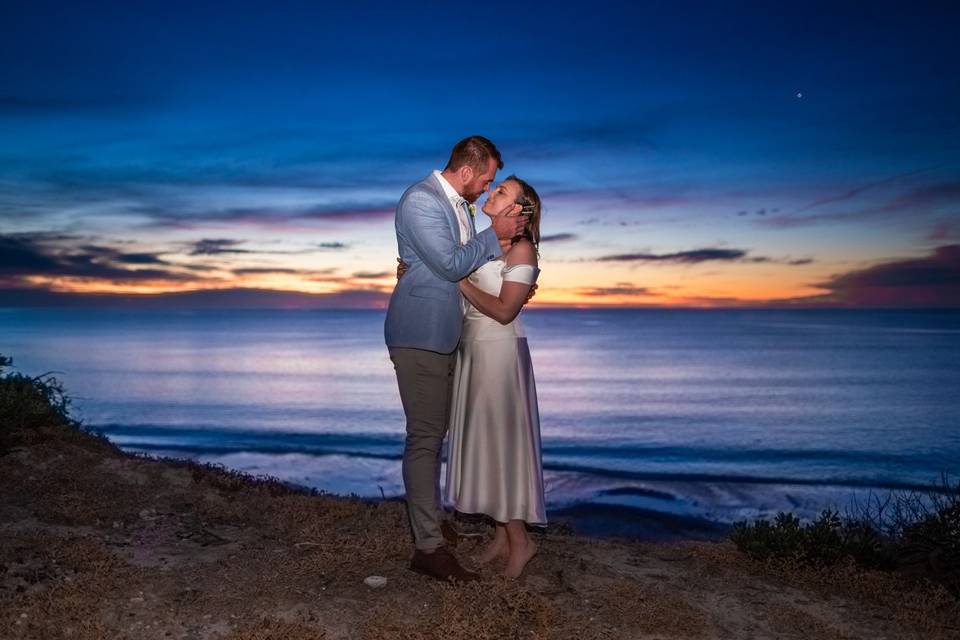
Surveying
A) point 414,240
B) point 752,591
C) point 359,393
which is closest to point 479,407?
point 414,240

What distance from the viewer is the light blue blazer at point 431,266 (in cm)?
536

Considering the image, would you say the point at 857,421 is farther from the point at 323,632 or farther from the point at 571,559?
the point at 323,632

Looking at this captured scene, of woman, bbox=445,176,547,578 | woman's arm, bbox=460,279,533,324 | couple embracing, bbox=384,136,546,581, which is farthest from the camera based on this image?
woman, bbox=445,176,547,578

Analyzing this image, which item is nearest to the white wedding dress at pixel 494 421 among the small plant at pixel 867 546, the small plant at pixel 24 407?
the small plant at pixel 867 546

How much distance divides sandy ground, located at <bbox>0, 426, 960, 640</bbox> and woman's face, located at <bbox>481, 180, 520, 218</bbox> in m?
2.82

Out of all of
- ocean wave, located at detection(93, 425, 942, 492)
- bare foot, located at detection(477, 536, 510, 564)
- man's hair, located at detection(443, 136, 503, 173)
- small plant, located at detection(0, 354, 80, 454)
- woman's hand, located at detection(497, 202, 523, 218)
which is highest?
man's hair, located at detection(443, 136, 503, 173)

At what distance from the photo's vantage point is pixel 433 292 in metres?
5.55

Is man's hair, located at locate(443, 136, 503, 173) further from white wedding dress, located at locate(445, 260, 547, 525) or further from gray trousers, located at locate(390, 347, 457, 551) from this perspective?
gray trousers, located at locate(390, 347, 457, 551)

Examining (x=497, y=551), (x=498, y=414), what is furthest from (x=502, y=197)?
(x=497, y=551)

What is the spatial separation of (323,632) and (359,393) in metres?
32.4

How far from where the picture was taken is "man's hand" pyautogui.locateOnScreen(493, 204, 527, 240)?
558 centimetres

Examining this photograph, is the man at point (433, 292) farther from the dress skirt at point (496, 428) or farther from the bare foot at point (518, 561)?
the bare foot at point (518, 561)

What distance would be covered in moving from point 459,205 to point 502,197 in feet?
1.18

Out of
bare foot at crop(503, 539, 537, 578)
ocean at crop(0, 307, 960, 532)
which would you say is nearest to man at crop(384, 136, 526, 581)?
bare foot at crop(503, 539, 537, 578)
